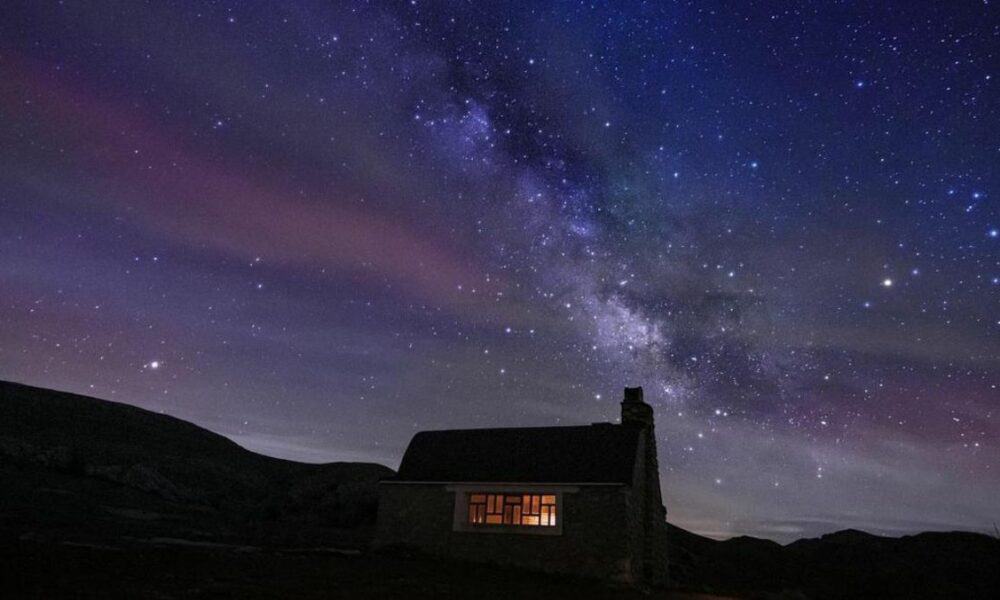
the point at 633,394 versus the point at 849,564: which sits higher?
the point at 633,394

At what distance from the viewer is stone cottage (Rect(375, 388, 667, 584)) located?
72.7ft

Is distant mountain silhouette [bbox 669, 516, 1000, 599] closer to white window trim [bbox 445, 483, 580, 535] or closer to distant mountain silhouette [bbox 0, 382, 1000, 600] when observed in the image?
distant mountain silhouette [bbox 0, 382, 1000, 600]

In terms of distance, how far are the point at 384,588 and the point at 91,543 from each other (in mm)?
9684

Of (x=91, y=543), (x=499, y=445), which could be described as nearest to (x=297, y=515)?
(x=499, y=445)

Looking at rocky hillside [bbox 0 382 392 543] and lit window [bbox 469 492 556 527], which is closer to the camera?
lit window [bbox 469 492 556 527]

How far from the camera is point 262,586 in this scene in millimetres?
13805

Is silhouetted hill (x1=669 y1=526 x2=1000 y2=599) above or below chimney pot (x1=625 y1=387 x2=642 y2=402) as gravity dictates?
below

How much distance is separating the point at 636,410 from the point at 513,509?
662 centimetres

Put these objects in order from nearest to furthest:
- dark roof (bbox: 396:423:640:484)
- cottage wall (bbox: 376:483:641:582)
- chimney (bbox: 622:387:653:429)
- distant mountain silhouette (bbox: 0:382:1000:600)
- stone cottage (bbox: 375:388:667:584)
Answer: distant mountain silhouette (bbox: 0:382:1000:600) → cottage wall (bbox: 376:483:641:582) → stone cottage (bbox: 375:388:667:584) → dark roof (bbox: 396:423:640:484) → chimney (bbox: 622:387:653:429)

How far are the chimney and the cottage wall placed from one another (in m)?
4.20

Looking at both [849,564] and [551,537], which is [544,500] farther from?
[849,564]

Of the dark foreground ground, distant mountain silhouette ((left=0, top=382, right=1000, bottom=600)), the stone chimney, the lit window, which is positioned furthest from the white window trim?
the stone chimney

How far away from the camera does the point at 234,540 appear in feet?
85.9

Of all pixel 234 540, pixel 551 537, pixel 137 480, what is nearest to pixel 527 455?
pixel 551 537
